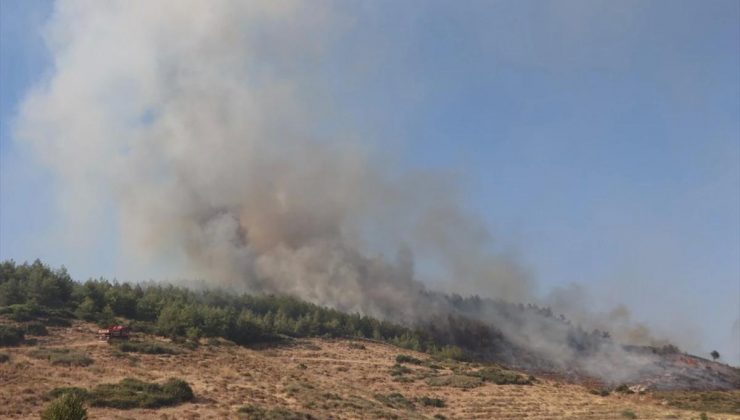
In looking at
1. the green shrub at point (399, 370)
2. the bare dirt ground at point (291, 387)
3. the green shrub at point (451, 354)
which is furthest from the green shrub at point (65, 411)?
the green shrub at point (451, 354)

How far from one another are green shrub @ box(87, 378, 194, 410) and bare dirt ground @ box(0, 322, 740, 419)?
974mm

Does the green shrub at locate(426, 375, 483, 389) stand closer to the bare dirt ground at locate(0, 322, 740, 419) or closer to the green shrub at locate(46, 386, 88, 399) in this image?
the bare dirt ground at locate(0, 322, 740, 419)

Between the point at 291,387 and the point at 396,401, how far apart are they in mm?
8678

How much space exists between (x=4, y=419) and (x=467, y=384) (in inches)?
1554

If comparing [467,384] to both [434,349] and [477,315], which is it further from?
[477,315]

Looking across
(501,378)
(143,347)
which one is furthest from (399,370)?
(143,347)

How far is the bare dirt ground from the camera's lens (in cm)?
3669

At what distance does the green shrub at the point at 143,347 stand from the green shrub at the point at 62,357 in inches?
191

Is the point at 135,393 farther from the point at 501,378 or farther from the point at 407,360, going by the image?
the point at 501,378

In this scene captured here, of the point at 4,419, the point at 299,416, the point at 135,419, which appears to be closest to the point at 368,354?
the point at 299,416

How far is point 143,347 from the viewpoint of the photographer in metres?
50.9

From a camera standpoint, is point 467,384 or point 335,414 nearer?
point 335,414

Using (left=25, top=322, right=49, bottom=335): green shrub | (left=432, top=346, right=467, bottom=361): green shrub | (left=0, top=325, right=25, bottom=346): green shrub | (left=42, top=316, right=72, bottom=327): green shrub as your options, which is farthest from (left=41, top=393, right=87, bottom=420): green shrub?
(left=432, top=346, right=467, bottom=361): green shrub

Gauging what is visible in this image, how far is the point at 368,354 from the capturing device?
69938mm
